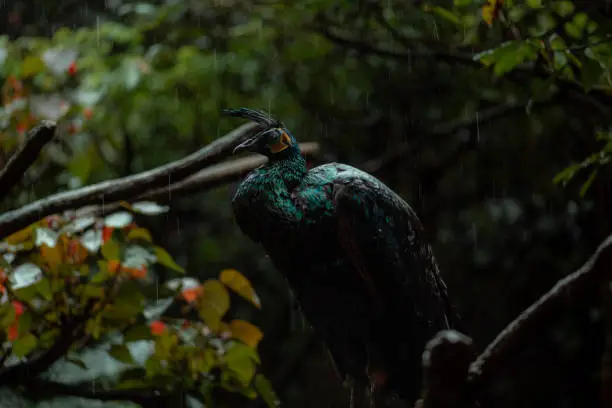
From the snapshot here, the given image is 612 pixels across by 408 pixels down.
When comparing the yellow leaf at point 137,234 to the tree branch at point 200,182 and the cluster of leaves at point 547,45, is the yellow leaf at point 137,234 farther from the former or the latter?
the cluster of leaves at point 547,45

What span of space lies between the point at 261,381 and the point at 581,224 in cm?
112

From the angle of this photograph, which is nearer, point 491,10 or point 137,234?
point 491,10

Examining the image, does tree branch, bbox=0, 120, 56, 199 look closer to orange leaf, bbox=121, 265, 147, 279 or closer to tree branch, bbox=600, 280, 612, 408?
orange leaf, bbox=121, 265, 147, 279

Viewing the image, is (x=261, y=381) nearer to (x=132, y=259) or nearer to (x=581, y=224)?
(x=132, y=259)

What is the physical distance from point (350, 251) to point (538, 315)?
1.10 ft

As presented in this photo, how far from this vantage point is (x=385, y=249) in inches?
40.9

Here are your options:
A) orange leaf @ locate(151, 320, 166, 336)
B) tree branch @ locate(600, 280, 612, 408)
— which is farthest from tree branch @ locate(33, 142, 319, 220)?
tree branch @ locate(600, 280, 612, 408)

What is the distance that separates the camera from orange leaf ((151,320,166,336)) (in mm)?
1511

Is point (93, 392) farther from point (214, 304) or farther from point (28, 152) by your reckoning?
point (28, 152)

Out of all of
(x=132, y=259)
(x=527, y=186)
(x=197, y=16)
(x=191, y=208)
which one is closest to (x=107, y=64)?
(x=197, y=16)

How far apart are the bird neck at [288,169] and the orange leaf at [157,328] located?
61 centimetres

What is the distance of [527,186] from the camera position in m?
2.36

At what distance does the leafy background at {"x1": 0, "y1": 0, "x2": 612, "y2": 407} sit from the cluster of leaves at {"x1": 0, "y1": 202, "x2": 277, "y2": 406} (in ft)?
1.63

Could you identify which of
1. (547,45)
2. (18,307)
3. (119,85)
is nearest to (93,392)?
(18,307)
